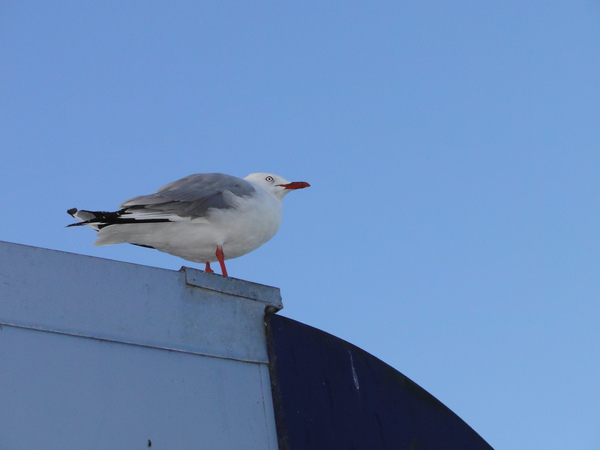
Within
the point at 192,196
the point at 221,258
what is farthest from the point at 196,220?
the point at 221,258

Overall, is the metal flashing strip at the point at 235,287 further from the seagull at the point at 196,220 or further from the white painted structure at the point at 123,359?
the seagull at the point at 196,220

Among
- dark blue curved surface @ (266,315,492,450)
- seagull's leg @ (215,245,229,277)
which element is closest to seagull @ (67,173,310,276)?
seagull's leg @ (215,245,229,277)

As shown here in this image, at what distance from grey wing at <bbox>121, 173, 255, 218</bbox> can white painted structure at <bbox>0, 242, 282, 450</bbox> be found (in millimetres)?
2062

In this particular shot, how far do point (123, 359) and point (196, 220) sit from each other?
283 cm

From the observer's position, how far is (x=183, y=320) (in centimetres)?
442

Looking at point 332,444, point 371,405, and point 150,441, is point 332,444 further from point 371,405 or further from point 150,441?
point 150,441

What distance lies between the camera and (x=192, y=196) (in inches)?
268

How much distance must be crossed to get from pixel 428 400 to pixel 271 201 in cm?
268

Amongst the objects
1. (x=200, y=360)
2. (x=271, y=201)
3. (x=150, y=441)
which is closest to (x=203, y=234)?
(x=271, y=201)

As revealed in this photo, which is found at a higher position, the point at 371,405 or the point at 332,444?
the point at 371,405

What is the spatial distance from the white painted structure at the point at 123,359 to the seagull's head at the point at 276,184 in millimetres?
3460

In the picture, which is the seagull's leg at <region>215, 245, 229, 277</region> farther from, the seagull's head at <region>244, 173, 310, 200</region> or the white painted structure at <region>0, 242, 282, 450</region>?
the white painted structure at <region>0, 242, 282, 450</region>

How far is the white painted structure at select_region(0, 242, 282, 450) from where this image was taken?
3668 mm

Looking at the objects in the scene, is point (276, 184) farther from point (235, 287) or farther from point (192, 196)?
point (235, 287)
